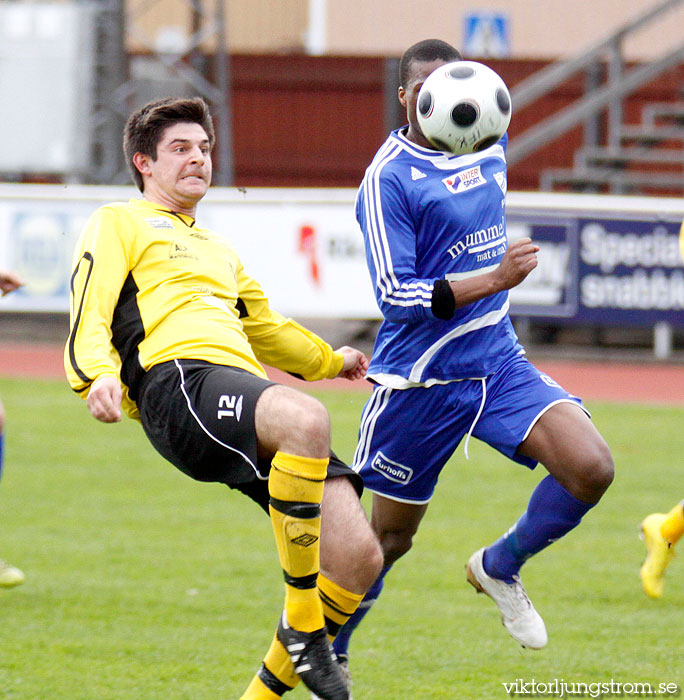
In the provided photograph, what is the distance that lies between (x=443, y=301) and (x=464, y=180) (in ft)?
1.76

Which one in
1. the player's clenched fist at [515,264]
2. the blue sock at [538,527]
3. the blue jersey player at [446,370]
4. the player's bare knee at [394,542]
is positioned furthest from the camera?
the player's bare knee at [394,542]

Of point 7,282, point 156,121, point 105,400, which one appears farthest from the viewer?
point 7,282

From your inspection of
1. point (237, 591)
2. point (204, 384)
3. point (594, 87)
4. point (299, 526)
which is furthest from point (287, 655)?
point (594, 87)

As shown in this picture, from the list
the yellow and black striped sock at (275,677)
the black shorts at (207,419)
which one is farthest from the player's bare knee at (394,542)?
the yellow and black striped sock at (275,677)

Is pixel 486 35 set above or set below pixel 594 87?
above

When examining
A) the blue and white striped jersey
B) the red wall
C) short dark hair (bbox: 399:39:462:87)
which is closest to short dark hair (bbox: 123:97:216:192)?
the blue and white striped jersey

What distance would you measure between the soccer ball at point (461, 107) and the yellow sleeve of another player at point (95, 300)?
119cm

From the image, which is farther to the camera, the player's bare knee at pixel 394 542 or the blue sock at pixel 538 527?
the player's bare knee at pixel 394 542

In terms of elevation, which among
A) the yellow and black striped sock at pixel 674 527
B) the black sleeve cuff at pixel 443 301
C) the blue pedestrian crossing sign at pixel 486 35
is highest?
the blue pedestrian crossing sign at pixel 486 35

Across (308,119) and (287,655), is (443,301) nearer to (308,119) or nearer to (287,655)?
(287,655)

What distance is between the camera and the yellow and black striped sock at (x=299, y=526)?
4074mm

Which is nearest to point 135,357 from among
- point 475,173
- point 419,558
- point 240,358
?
point 240,358

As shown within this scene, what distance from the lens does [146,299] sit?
14.7 ft

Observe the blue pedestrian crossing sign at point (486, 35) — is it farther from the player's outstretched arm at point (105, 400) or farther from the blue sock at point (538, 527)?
the player's outstretched arm at point (105, 400)
